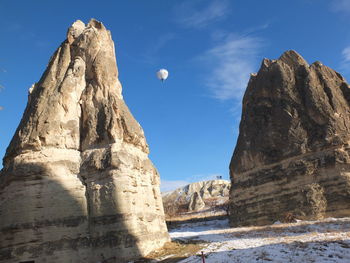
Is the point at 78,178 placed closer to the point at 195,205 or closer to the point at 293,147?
the point at 293,147

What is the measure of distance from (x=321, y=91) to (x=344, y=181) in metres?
6.76

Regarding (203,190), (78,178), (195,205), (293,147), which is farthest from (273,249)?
(203,190)

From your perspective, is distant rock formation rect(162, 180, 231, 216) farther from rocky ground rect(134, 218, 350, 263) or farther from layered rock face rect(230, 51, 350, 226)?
rocky ground rect(134, 218, 350, 263)

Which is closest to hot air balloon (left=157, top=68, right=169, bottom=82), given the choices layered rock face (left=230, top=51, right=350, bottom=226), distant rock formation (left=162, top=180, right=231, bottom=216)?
layered rock face (left=230, top=51, right=350, bottom=226)

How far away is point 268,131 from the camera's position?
23266 millimetres

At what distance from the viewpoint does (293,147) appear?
837 inches

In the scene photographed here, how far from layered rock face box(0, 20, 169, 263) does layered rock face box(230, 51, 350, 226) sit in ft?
30.8

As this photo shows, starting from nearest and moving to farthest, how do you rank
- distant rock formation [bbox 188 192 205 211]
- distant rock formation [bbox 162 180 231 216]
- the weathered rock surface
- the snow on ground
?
the snow on ground, distant rock formation [bbox 188 192 205 211], distant rock formation [bbox 162 180 231 216], the weathered rock surface

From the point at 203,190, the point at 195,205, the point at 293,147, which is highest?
the point at 203,190

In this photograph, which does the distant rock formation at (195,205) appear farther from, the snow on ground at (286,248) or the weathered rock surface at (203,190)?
the snow on ground at (286,248)

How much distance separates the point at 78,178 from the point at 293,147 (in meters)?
14.5

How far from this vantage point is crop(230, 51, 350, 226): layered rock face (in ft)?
62.5

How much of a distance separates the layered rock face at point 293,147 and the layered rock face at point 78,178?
30.8 feet

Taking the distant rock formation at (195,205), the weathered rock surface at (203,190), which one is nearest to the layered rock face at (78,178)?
the distant rock formation at (195,205)
